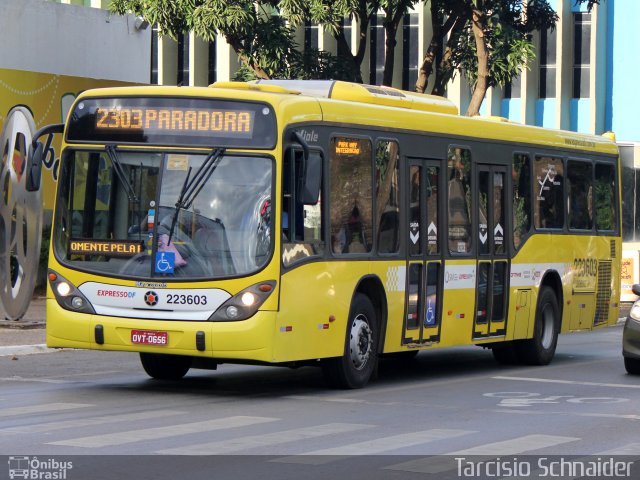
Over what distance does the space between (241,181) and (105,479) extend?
5348mm

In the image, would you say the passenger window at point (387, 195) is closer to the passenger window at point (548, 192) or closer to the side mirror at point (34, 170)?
the side mirror at point (34, 170)

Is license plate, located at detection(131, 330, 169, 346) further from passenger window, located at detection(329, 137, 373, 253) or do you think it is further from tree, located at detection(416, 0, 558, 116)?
tree, located at detection(416, 0, 558, 116)

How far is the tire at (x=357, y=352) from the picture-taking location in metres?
15.1

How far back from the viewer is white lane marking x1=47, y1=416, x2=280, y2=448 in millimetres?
10750

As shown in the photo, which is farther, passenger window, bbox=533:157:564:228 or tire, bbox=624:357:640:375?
passenger window, bbox=533:157:564:228

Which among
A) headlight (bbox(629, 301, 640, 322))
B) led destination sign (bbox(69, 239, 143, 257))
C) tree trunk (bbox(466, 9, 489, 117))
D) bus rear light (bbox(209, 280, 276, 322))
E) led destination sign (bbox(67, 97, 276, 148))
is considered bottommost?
headlight (bbox(629, 301, 640, 322))

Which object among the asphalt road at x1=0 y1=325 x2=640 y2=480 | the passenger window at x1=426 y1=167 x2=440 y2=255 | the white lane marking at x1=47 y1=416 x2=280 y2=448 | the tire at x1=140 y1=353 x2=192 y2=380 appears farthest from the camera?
the passenger window at x1=426 y1=167 x2=440 y2=255

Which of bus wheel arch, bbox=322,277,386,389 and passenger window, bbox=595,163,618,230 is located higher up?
passenger window, bbox=595,163,618,230

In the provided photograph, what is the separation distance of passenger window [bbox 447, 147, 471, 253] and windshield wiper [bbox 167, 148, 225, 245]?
407 centimetres

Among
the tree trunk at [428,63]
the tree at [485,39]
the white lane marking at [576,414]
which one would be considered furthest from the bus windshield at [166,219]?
the tree trunk at [428,63]

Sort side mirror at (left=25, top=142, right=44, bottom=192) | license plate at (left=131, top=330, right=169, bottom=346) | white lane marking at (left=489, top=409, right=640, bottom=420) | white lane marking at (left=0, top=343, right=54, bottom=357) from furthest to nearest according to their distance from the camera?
white lane marking at (left=0, top=343, right=54, bottom=357), side mirror at (left=25, top=142, right=44, bottom=192), license plate at (left=131, top=330, right=169, bottom=346), white lane marking at (left=489, top=409, right=640, bottom=420)

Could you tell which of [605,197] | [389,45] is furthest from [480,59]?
[605,197]

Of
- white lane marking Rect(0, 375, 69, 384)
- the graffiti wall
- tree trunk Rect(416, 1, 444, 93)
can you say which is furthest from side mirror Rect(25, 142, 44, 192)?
tree trunk Rect(416, 1, 444, 93)

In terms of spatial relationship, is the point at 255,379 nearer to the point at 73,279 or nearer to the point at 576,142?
the point at 73,279
